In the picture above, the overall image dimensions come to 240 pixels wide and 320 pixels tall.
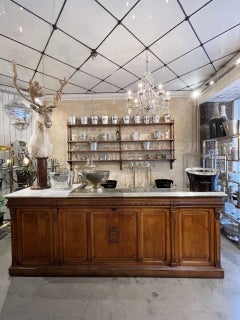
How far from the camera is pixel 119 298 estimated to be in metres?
1.94

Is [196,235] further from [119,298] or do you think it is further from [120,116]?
[120,116]

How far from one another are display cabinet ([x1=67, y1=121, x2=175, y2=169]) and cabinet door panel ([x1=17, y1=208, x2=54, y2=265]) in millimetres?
2607

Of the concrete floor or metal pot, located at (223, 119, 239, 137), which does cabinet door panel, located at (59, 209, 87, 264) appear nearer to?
the concrete floor

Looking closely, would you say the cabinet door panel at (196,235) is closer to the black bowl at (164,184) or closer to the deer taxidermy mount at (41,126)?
the deer taxidermy mount at (41,126)

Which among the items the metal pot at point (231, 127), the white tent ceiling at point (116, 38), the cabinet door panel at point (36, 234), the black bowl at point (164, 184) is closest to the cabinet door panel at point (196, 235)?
the cabinet door panel at point (36, 234)

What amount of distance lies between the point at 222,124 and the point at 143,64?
68.0 inches

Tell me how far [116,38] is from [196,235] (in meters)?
2.63

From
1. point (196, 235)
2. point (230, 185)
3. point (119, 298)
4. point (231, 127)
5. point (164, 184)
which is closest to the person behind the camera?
point (119, 298)

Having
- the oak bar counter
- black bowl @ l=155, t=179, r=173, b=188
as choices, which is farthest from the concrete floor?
black bowl @ l=155, t=179, r=173, b=188

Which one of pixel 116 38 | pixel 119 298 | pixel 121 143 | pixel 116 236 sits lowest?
pixel 119 298

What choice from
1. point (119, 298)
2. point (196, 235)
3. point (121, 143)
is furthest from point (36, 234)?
point (121, 143)

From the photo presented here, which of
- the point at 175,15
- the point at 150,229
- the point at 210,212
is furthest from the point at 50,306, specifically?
the point at 175,15

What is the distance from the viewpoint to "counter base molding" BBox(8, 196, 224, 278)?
2.22m

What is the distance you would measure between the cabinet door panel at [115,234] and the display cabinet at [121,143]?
2601mm
